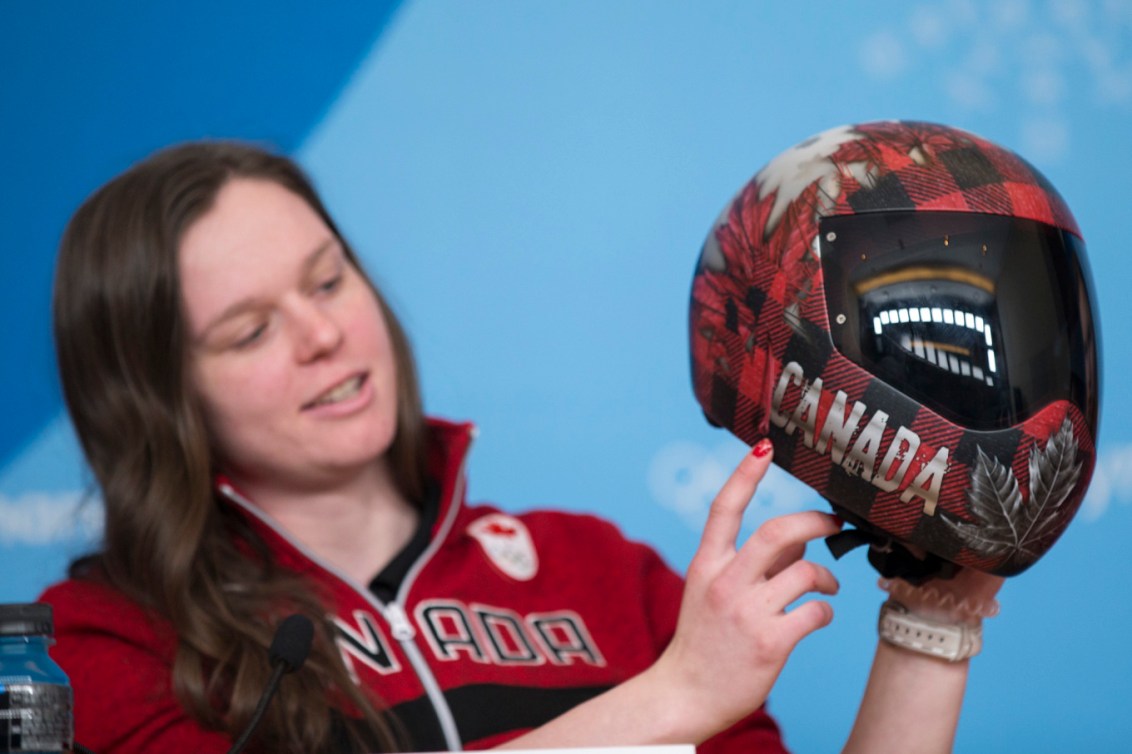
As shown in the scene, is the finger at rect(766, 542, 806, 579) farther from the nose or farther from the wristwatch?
the nose

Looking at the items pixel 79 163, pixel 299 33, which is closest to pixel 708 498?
pixel 299 33

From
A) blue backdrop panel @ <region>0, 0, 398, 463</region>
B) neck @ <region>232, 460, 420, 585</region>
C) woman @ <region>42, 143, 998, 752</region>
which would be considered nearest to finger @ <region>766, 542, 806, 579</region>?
woman @ <region>42, 143, 998, 752</region>

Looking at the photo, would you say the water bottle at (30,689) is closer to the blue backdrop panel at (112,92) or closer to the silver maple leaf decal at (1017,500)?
the silver maple leaf decal at (1017,500)

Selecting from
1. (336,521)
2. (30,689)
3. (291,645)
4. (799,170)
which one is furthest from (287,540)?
(799,170)

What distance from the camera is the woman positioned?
1228 millimetres

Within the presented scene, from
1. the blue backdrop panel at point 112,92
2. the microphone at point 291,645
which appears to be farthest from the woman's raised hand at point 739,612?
the blue backdrop panel at point 112,92

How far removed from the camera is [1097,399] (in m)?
1.01

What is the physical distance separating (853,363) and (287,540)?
0.69m

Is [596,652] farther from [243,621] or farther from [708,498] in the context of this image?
[708,498]

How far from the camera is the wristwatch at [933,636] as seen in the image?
112 centimetres

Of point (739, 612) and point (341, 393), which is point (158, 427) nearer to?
point (341, 393)

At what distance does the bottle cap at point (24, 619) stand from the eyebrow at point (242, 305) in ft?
1.74

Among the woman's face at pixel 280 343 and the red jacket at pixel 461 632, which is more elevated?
the woman's face at pixel 280 343

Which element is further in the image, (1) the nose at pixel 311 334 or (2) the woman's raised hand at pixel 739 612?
(1) the nose at pixel 311 334
